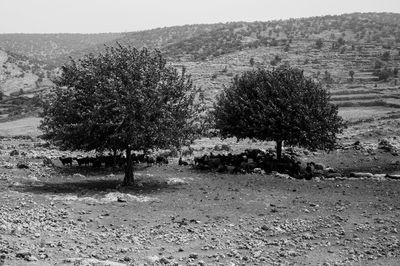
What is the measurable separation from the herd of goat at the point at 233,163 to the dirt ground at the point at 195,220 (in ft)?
7.06

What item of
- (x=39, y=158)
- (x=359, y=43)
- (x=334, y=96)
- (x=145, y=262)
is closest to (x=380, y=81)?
(x=334, y=96)

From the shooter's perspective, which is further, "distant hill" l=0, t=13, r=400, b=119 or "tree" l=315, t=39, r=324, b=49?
"tree" l=315, t=39, r=324, b=49

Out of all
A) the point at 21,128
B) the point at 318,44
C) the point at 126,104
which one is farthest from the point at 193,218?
the point at 318,44

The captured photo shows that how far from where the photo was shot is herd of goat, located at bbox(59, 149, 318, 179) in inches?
1275

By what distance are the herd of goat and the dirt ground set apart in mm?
2153

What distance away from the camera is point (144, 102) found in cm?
2472

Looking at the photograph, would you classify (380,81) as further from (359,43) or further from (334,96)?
(359,43)

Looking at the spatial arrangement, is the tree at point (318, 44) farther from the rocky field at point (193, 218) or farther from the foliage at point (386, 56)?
the rocky field at point (193, 218)

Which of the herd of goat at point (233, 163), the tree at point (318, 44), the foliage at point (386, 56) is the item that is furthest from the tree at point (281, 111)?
the tree at point (318, 44)

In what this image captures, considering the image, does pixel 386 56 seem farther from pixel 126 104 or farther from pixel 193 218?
pixel 193 218

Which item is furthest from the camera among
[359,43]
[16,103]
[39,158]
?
[359,43]

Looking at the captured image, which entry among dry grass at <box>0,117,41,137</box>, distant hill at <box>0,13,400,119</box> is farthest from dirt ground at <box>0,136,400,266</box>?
distant hill at <box>0,13,400,119</box>

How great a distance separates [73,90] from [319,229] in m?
15.3

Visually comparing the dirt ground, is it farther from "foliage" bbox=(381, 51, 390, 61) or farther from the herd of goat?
"foliage" bbox=(381, 51, 390, 61)
